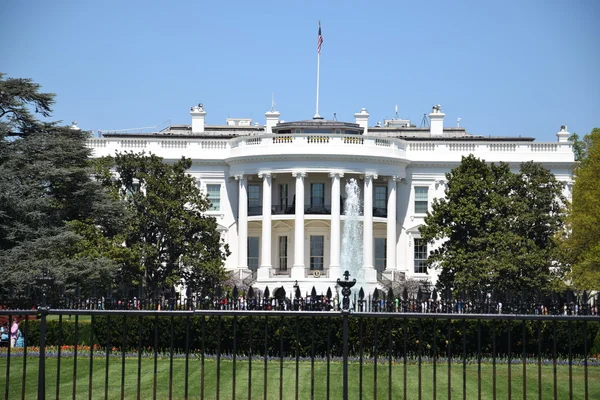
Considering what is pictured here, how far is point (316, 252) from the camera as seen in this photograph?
63.9 metres

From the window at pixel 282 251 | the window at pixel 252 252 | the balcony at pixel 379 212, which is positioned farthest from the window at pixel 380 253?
the window at pixel 252 252

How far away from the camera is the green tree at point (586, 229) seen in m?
41.8

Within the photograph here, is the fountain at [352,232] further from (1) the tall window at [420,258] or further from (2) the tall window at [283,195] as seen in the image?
(1) the tall window at [420,258]

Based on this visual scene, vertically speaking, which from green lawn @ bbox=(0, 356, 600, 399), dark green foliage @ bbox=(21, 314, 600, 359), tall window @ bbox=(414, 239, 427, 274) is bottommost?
green lawn @ bbox=(0, 356, 600, 399)

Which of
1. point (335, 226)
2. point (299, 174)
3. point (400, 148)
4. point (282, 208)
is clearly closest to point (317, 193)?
point (282, 208)

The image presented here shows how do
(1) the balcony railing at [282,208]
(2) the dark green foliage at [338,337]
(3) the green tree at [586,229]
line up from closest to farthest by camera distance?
(2) the dark green foliage at [338,337] → (3) the green tree at [586,229] → (1) the balcony railing at [282,208]

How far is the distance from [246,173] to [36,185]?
26.0 metres

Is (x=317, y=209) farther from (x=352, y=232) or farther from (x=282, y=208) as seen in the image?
(x=352, y=232)

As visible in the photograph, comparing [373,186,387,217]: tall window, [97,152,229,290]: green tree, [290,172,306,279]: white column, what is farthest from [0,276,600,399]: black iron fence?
[373,186,387,217]: tall window

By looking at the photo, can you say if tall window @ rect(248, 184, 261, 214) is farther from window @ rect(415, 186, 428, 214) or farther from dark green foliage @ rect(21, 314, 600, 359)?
dark green foliage @ rect(21, 314, 600, 359)

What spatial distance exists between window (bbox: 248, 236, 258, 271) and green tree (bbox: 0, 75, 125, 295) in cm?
2341

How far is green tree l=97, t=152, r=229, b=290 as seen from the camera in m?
49.1

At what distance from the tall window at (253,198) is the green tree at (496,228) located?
54.8 ft

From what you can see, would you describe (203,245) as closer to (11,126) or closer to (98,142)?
(11,126)
